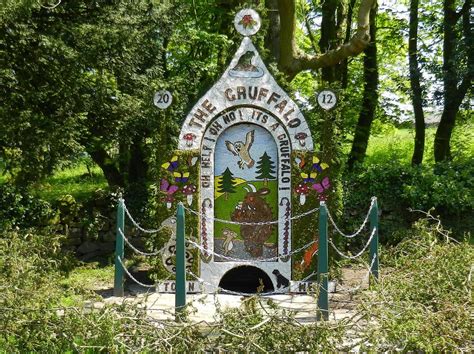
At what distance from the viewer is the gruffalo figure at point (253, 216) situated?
8500 mm

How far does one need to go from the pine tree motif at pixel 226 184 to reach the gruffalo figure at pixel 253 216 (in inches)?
8.2

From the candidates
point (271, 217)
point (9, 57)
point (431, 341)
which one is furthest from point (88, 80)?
point (431, 341)

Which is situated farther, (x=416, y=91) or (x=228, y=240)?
(x=416, y=91)

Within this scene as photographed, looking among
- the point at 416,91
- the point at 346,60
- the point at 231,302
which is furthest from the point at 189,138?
the point at 346,60

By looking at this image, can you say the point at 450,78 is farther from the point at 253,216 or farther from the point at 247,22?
the point at 253,216

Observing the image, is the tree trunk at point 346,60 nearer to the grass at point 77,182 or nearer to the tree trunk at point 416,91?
the tree trunk at point 416,91

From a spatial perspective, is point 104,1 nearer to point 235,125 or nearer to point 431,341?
point 235,125

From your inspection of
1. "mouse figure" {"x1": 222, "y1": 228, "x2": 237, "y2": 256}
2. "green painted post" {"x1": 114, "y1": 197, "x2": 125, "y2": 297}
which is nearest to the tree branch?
"mouse figure" {"x1": 222, "y1": 228, "x2": 237, "y2": 256}

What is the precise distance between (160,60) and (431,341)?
9660 mm

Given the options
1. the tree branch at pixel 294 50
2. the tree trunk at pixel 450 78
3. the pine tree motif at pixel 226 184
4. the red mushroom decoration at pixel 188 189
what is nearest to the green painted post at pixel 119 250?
the red mushroom decoration at pixel 188 189

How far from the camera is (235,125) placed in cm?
852

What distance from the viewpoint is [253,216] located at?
852 cm

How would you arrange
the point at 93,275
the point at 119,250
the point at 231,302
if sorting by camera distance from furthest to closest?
the point at 93,275, the point at 119,250, the point at 231,302

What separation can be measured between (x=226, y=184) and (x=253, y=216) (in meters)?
0.54
